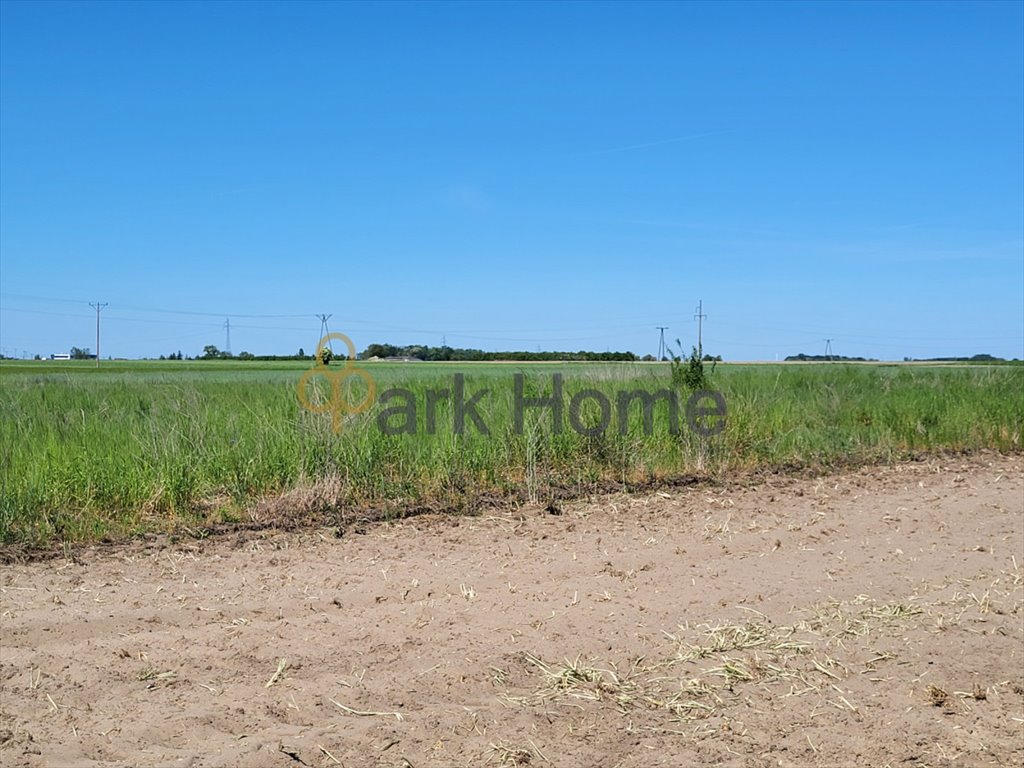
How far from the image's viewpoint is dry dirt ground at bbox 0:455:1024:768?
3.66m

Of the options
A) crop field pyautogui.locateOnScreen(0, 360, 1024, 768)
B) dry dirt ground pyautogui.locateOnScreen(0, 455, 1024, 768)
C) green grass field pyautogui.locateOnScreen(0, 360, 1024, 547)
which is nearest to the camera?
dry dirt ground pyautogui.locateOnScreen(0, 455, 1024, 768)

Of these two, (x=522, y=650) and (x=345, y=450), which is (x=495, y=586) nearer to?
(x=522, y=650)

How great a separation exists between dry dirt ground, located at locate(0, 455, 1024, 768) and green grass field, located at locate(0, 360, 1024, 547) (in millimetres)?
752

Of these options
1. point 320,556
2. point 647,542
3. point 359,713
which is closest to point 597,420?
point 647,542

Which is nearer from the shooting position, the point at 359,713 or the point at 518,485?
the point at 359,713

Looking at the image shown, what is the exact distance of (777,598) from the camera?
5.53 meters

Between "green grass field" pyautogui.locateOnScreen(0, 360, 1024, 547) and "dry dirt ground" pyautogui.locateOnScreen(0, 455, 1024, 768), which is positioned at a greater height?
"green grass field" pyautogui.locateOnScreen(0, 360, 1024, 547)

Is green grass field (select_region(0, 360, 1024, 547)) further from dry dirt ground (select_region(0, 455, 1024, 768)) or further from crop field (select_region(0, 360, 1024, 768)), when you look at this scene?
dry dirt ground (select_region(0, 455, 1024, 768))

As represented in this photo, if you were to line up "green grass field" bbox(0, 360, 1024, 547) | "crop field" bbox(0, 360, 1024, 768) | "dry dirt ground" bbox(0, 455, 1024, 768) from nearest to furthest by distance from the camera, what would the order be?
"dry dirt ground" bbox(0, 455, 1024, 768) → "crop field" bbox(0, 360, 1024, 768) → "green grass field" bbox(0, 360, 1024, 547)

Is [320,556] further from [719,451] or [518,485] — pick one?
[719,451]

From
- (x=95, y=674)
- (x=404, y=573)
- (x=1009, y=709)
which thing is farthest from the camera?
(x=404, y=573)

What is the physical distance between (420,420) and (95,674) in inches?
231

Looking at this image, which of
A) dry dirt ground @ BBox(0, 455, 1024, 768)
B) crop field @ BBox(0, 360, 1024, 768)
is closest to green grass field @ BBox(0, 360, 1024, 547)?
crop field @ BBox(0, 360, 1024, 768)

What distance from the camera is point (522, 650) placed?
4.61 metres
